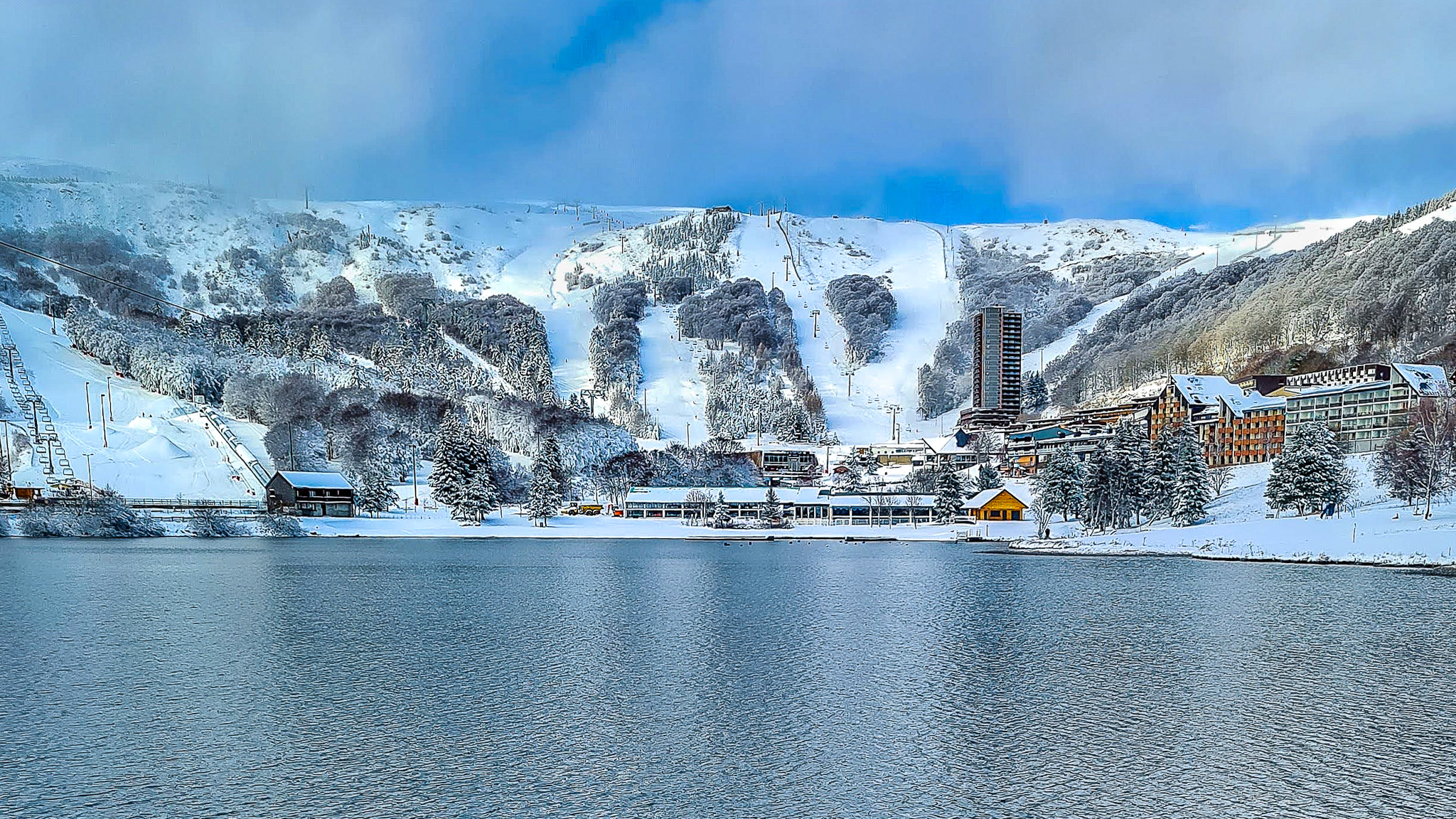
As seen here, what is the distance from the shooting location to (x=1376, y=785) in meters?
15.5

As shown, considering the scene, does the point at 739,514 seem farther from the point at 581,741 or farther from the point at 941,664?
the point at 581,741

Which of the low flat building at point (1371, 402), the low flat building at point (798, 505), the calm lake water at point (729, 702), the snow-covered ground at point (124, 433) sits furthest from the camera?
the low flat building at point (798, 505)

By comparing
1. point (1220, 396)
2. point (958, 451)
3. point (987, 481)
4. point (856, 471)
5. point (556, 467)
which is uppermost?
point (1220, 396)

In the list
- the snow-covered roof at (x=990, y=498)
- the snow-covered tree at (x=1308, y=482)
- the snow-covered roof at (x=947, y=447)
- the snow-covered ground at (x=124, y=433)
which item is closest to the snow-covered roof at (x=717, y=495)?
the snow-covered roof at (x=990, y=498)

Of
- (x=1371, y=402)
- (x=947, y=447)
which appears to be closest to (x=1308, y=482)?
(x=1371, y=402)

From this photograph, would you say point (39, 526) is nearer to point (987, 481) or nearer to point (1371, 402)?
point (987, 481)

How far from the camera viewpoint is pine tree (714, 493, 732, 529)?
106062 mm

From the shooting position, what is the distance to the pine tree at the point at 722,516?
348 ft

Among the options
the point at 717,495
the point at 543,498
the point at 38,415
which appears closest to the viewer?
the point at 543,498

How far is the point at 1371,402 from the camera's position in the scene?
4151 inches

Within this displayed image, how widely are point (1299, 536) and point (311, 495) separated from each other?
83493 millimetres

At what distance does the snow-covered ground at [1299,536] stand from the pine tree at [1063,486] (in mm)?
4447

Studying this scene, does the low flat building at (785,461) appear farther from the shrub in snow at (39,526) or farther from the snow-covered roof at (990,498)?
the shrub in snow at (39,526)

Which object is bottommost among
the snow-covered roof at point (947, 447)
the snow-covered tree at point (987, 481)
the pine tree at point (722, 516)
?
the pine tree at point (722, 516)
